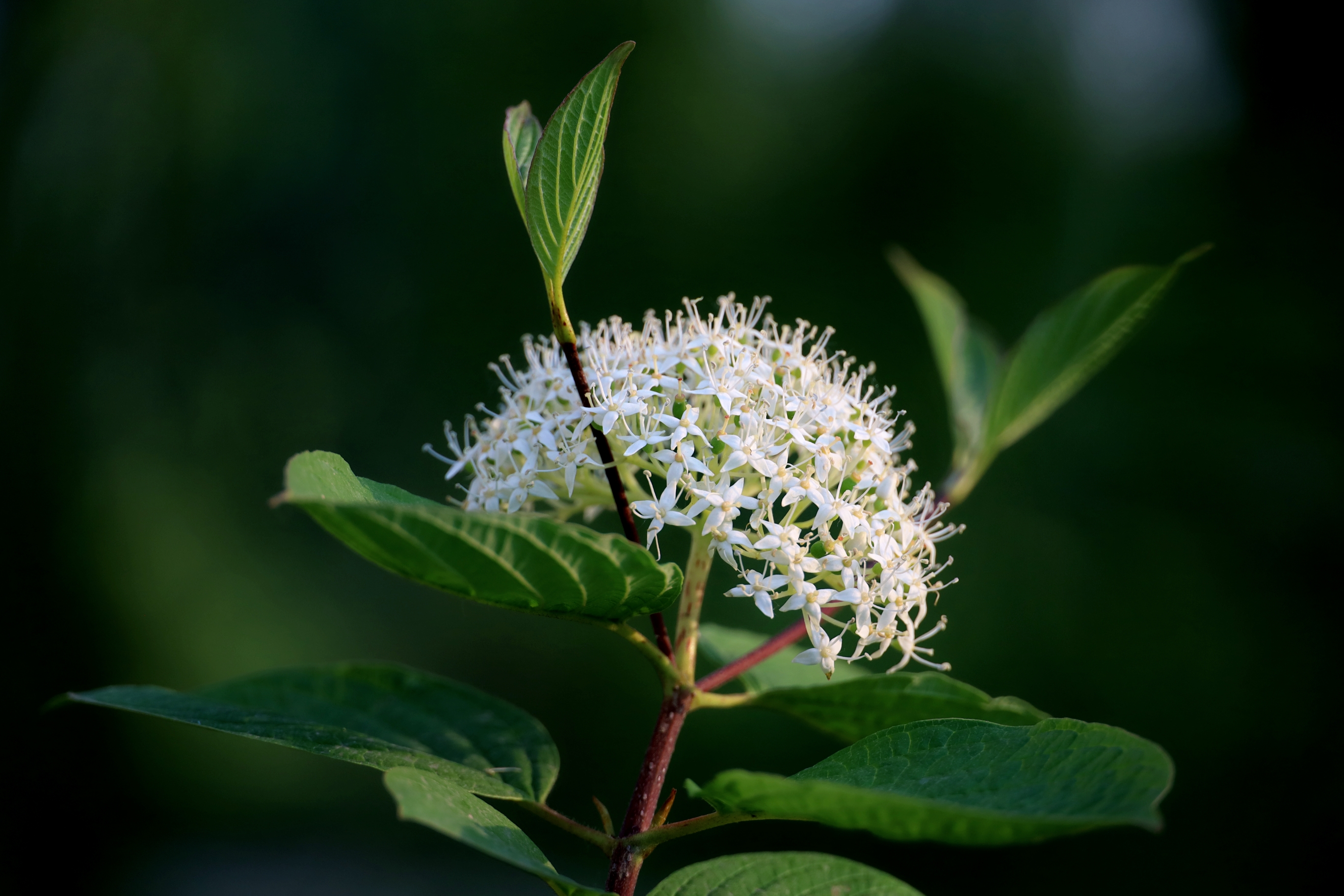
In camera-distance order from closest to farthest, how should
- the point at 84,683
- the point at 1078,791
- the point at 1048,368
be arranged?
the point at 1078,791, the point at 1048,368, the point at 84,683

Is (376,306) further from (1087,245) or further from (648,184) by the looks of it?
(1087,245)

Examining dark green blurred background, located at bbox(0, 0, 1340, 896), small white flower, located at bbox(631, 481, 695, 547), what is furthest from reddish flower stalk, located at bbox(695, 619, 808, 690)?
dark green blurred background, located at bbox(0, 0, 1340, 896)

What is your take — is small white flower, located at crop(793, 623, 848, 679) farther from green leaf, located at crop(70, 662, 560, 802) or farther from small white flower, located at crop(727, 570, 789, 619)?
green leaf, located at crop(70, 662, 560, 802)

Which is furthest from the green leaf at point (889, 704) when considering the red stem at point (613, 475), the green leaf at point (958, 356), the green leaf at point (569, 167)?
the green leaf at point (958, 356)

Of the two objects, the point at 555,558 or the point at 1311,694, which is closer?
the point at 555,558

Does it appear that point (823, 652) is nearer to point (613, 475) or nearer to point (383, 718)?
Result: point (613, 475)

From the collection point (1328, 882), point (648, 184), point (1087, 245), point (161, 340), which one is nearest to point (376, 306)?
point (161, 340)
